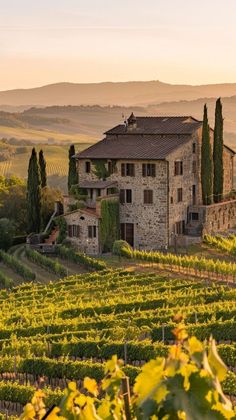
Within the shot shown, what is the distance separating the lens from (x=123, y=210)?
180 ft

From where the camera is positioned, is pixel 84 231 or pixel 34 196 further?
pixel 34 196

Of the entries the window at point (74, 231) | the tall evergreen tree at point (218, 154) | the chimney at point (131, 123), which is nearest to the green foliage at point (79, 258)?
the window at point (74, 231)

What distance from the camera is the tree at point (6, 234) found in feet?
175

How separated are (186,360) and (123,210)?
5006 centimetres

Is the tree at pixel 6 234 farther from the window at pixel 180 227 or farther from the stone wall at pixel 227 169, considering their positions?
the stone wall at pixel 227 169

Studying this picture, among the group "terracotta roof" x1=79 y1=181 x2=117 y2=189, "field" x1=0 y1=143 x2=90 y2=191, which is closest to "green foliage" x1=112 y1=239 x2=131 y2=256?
"terracotta roof" x1=79 y1=181 x2=117 y2=189

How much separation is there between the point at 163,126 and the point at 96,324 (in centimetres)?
3139

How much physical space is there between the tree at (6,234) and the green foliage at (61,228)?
137 inches

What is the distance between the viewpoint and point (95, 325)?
29.9m

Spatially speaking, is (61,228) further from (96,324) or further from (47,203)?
(96,324)

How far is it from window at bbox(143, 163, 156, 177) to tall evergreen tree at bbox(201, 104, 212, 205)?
4.98 metres

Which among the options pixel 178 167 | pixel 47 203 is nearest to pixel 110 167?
pixel 178 167

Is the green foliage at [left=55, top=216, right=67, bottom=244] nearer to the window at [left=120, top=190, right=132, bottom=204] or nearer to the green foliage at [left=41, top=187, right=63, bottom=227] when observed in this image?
the green foliage at [left=41, top=187, right=63, bottom=227]

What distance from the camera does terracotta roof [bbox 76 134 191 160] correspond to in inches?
2147
